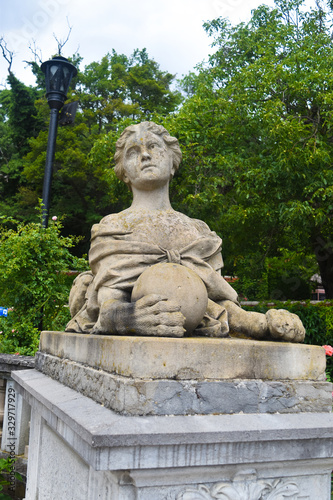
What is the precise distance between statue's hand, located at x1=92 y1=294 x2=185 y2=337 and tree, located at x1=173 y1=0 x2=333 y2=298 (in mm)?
5524

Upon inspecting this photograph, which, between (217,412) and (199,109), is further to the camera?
(199,109)

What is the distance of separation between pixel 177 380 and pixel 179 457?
12.6 inches

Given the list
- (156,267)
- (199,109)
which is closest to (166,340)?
(156,267)

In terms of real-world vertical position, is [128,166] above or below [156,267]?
above

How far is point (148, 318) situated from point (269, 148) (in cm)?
684

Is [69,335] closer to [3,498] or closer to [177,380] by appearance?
[177,380]

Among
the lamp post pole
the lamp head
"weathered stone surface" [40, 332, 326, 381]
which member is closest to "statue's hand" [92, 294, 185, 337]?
"weathered stone surface" [40, 332, 326, 381]

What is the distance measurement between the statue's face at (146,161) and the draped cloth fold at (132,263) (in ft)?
1.54

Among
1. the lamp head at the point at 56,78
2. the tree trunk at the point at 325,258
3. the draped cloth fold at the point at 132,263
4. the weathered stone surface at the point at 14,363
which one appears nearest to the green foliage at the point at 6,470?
the weathered stone surface at the point at 14,363

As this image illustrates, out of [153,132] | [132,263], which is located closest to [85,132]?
[153,132]

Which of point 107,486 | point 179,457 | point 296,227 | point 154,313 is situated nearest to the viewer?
point 179,457

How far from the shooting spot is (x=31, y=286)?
6.89 meters

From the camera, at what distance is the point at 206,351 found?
205 centimetres

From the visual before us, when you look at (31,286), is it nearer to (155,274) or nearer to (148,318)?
(155,274)
